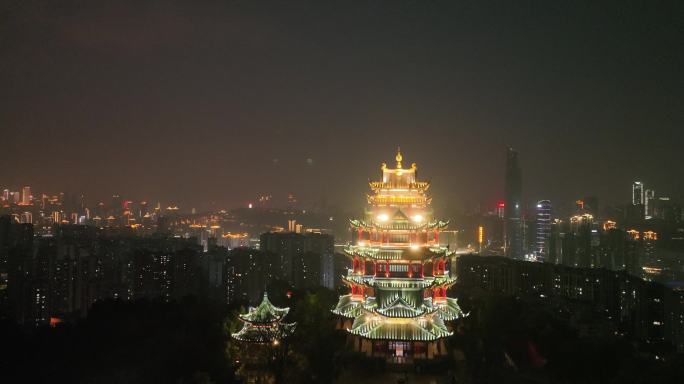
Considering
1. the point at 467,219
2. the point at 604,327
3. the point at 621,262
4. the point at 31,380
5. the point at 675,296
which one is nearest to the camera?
the point at 31,380

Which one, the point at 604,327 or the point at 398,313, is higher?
the point at 398,313

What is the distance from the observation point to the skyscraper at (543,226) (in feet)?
162

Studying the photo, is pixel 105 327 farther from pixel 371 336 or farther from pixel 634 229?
pixel 634 229

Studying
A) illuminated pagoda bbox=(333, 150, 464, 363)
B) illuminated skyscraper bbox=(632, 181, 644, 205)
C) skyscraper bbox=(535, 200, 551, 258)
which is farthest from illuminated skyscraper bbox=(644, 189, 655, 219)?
illuminated pagoda bbox=(333, 150, 464, 363)

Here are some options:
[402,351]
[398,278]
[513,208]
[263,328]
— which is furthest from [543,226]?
[263,328]

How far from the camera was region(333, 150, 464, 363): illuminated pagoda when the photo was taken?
14531mm

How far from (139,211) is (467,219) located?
110 feet

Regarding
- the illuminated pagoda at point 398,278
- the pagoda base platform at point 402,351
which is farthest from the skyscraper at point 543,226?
the pagoda base platform at point 402,351

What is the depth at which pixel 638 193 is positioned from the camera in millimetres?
44844

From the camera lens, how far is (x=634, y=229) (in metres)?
40.5

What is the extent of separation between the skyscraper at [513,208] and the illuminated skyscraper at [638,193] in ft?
30.0

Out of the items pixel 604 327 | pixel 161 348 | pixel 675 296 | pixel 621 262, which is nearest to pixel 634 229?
pixel 621 262

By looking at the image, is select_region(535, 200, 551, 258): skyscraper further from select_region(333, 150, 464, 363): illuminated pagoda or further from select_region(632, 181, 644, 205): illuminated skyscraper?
select_region(333, 150, 464, 363): illuminated pagoda

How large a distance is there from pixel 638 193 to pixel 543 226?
25.4 ft
